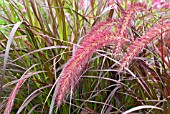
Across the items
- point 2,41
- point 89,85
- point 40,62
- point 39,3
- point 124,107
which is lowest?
point 124,107

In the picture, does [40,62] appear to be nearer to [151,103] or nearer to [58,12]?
[58,12]

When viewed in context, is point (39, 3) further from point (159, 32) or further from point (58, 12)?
point (159, 32)

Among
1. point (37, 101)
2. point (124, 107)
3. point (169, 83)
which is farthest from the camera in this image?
point (37, 101)

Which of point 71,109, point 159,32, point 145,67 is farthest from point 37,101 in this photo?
point 159,32

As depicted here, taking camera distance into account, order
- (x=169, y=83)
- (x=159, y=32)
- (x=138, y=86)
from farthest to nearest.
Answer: (x=138, y=86), (x=169, y=83), (x=159, y=32)

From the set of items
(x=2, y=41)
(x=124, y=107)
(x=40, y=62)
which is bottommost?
(x=124, y=107)

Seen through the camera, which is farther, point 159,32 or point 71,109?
point 71,109

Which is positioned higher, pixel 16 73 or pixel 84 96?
pixel 16 73

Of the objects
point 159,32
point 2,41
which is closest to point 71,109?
point 2,41

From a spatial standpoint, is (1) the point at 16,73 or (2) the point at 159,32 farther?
(1) the point at 16,73
